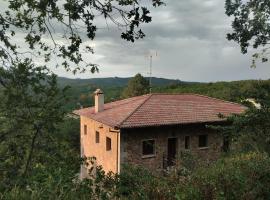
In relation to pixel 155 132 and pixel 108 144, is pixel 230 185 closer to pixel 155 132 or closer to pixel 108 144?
Result: pixel 155 132

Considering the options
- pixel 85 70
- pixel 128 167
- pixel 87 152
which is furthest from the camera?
pixel 87 152

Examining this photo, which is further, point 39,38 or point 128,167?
point 128,167

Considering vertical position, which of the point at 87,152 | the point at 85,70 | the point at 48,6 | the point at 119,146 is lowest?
the point at 87,152

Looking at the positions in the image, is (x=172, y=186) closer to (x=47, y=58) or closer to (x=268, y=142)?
(x=47, y=58)

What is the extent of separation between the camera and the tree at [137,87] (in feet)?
153

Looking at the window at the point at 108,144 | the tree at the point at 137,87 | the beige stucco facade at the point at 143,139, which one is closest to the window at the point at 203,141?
the beige stucco facade at the point at 143,139

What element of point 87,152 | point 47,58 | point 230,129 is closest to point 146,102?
point 87,152

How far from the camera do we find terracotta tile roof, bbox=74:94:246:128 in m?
21.0

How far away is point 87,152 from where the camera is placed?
95.9 feet

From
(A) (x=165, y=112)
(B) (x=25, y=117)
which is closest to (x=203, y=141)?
(A) (x=165, y=112)

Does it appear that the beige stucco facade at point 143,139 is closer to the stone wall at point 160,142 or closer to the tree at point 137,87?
the stone wall at point 160,142

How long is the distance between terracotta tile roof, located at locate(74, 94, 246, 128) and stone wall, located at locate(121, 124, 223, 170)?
592 mm

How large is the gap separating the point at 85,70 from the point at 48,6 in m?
1.54

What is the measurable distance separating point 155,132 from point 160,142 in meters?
0.71
